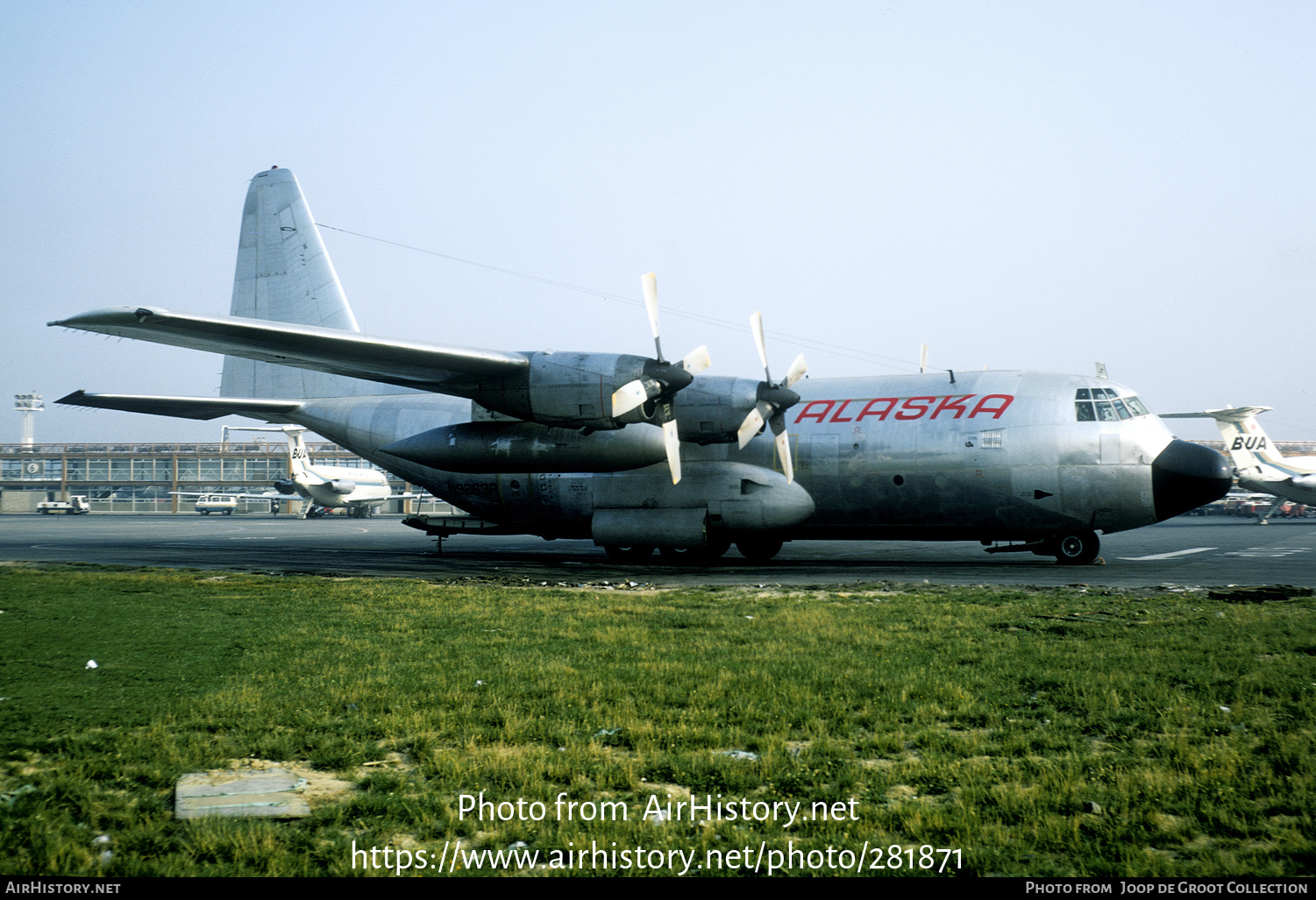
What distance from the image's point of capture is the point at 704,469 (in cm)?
2153

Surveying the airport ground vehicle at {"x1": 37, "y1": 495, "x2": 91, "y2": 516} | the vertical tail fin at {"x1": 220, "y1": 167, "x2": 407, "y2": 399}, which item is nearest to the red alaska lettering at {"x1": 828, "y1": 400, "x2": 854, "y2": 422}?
the vertical tail fin at {"x1": 220, "y1": 167, "x2": 407, "y2": 399}

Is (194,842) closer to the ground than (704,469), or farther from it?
closer to the ground

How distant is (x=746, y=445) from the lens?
21391mm

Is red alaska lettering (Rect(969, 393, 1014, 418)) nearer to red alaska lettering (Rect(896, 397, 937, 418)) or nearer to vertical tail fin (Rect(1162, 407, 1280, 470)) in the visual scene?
red alaska lettering (Rect(896, 397, 937, 418))

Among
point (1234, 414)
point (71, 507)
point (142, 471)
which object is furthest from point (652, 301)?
point (142, 471)

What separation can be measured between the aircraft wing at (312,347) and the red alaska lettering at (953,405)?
942 cm

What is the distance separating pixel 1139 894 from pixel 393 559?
21.9m

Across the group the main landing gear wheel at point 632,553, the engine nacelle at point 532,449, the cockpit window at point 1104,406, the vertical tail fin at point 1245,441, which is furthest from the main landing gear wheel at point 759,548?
the vertical tail fin at point 1245,441

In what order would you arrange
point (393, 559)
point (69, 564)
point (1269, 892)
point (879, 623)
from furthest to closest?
point (393, 559)
point (69, 564)
point (879, 623)
point (1269, 892)

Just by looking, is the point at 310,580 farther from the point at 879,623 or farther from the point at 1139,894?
the point at 1139,894

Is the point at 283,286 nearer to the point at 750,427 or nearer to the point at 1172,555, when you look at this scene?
the point at 750,427

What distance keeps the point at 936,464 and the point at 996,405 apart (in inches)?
75.2

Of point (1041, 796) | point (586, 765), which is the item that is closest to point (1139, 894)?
point (1041, 796)

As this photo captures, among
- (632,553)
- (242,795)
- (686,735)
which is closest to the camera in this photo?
(242,795)
